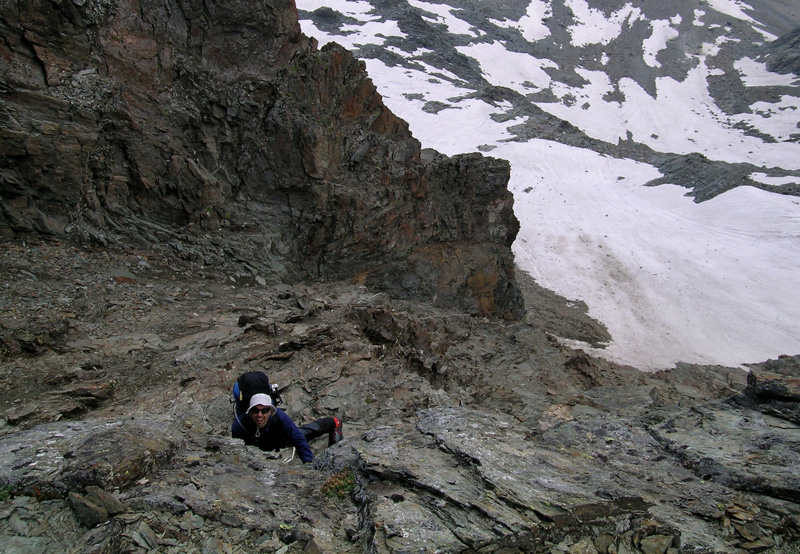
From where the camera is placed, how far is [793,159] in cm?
4400

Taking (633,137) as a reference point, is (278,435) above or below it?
below

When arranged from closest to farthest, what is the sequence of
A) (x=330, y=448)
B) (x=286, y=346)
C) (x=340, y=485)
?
1. (x=340, y=485)
2. (x=330, y=448)
3. (x=286, y=346)

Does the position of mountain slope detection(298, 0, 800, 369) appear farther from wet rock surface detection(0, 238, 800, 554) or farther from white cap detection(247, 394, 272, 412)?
white cap detection(247, 394, 272, 412)

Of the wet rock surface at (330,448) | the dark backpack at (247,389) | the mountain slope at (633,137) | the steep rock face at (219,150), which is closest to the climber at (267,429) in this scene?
the dark backpack at (247,389)

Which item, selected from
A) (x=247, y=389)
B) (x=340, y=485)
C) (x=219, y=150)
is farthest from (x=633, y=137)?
(x=340, y=485)

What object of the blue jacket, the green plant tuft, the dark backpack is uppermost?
the green plant tuft

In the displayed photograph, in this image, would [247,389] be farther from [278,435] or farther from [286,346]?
[286,346]

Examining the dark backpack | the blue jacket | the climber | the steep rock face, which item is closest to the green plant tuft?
the climber

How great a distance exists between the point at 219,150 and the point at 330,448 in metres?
10.5

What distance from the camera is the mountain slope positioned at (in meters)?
24.5

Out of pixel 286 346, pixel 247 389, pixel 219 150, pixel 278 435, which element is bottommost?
pixel 286 346

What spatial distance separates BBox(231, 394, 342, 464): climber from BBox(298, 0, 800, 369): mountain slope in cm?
1840

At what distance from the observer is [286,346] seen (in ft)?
29.4

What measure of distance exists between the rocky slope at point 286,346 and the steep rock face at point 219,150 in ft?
0.22
